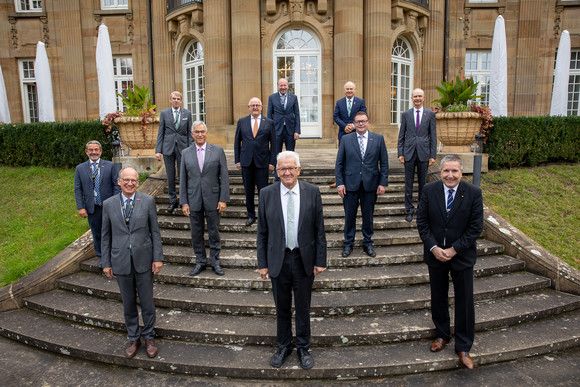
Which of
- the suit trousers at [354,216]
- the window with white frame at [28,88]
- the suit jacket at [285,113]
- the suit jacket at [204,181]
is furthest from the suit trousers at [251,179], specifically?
the window with white frame at [28,88]

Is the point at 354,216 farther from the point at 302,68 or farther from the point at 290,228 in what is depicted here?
the point at 302,68

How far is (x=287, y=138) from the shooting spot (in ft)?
24.7

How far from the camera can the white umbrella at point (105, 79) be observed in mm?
10438

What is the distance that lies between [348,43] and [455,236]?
10258 millimetres

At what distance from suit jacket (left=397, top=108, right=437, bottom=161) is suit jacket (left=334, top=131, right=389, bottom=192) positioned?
3.67 ft

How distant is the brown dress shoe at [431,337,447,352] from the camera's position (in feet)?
13.1

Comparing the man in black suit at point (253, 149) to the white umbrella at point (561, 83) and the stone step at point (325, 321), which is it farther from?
the white umbrella at point (561, 83)

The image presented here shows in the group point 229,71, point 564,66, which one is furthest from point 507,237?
point 229,71

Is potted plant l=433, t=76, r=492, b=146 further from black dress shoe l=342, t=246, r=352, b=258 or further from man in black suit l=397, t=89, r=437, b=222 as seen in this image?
black dress shoe l=342, t=246, r=352, b=258

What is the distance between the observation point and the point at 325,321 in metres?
4.44

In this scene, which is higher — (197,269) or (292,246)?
(292,246)

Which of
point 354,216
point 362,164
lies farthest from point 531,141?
point 354,216

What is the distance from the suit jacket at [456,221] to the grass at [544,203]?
10.4 feet

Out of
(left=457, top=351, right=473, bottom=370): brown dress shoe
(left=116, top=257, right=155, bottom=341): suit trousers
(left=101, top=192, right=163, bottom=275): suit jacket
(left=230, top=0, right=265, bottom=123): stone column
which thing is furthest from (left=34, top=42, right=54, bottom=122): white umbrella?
(left=457, top=351, right=473, bottom=370): brown dress shoe
